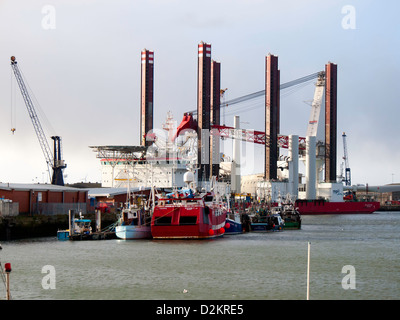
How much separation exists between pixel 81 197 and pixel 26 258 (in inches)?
1223

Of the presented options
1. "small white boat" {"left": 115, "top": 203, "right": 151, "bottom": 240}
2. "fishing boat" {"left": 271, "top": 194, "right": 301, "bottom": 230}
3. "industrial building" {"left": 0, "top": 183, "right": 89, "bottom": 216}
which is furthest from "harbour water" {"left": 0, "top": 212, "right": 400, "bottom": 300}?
"fishing boat" {"left": 271, "top": 194, "right": 301, "bottom": 230}

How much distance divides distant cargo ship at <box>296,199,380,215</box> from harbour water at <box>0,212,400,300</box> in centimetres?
7363

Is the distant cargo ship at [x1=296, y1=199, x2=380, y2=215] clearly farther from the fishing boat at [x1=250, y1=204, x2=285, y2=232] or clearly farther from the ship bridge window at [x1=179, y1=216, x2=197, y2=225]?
the ship bridge window at [x1=179, y1=216, x2=197, y2=225]

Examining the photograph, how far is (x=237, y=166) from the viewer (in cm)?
12169

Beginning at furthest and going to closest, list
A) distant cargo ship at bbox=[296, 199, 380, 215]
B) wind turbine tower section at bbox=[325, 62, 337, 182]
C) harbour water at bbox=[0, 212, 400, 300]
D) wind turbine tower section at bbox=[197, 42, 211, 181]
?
wind turbine tower section at bbox=[325, 62, 337, 182] → distant cargo ship at bbox=[296, 199, 380, 215] → wind turbine tower section at bbox=[197, 42, 211, 181] → harbour water at bbox=[0, 212, 400, 300]

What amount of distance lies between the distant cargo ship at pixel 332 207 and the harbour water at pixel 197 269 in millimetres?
73628

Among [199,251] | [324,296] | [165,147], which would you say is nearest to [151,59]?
[165,147]

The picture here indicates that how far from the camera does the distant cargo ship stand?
5059 inches

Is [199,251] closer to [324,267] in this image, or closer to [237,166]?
[324,267]

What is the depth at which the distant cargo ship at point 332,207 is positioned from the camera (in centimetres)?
12850

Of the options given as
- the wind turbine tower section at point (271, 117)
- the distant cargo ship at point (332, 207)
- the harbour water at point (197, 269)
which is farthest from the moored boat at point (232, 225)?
the distant cargo ship at point (332, 207)

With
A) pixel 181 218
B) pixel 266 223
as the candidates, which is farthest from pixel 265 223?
pixel 181 218

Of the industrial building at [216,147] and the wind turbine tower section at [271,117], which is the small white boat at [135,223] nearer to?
the industrial building at [216,147]
